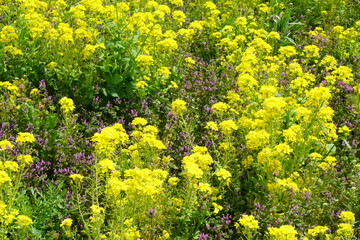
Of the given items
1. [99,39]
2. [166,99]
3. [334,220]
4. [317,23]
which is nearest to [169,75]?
[166,99]

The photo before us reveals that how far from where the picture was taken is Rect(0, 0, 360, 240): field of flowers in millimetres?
3961

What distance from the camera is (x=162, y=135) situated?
530 cm

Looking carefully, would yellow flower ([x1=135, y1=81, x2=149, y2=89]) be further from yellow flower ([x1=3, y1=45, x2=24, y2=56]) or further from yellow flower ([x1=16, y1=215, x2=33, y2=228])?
yellow flower ([x1=16, y1=215, x2=33, y2=228])

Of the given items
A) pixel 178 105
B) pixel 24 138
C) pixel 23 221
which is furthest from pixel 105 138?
pixel 178 105

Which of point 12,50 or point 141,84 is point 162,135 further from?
point 12,50

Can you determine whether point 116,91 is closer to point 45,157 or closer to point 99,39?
point 99,39

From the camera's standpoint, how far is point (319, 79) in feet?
21.4

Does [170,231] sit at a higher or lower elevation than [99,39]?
lower

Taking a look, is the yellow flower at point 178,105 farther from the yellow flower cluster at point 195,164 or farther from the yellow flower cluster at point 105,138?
the yellow flower cluster at point 105,138

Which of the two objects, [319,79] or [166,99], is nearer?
[166,99]

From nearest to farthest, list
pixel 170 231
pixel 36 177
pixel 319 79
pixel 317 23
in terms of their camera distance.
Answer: pixel 170 231 < pixel 36 177 < pixel 319 79 < pixel 317 23

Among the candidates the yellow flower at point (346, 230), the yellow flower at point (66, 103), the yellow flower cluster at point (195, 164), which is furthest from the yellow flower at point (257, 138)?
the yellow flower at point (66, 103)

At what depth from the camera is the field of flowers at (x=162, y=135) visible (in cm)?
396

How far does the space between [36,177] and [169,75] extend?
6.88ft
